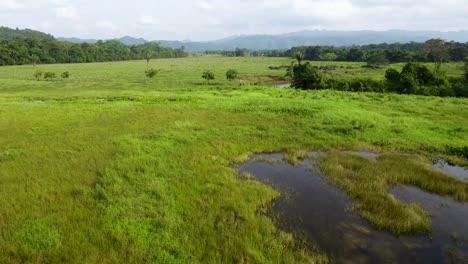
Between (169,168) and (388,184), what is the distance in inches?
383

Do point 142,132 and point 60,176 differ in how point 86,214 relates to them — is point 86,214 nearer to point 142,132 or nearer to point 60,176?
point 60,176

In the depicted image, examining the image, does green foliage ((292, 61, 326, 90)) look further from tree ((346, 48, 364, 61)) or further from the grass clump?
tree ((346, 48, 364, 61))

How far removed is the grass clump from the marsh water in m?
0.39

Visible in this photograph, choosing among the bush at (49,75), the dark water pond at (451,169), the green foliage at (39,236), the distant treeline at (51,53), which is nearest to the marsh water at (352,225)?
the dark water pond at (451,169)

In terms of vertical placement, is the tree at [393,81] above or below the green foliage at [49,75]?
below

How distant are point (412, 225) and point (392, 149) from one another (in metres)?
8.93

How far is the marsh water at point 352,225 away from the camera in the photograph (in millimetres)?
9141

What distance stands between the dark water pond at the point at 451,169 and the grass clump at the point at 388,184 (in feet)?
2.20

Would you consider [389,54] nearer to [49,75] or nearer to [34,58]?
[49,75]

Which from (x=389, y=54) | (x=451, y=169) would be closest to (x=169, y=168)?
(x=451, y=169)

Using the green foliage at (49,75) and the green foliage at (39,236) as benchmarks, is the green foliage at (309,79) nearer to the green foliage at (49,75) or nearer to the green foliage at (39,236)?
the green foliage at (39,236)

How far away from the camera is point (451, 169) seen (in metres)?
15.9

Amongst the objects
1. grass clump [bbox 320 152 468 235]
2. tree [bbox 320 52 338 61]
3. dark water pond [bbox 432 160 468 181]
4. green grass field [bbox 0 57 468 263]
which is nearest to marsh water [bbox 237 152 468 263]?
grass clump [bbox 320 152 468 235]

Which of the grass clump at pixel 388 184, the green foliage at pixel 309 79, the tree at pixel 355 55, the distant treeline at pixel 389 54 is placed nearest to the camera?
the grass clump at pixel 388 184
